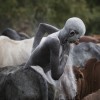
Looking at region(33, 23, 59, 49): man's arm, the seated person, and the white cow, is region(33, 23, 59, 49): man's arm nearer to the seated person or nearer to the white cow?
the seated person

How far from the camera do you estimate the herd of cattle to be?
7441 mm

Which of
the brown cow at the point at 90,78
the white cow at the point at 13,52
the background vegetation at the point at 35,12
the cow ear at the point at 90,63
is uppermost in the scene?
the white cow at the point at 13,52

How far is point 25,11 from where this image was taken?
→ 18984 mm

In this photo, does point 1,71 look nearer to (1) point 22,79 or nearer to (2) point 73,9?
(1) point 22,79

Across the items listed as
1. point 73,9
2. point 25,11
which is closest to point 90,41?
point 25,11

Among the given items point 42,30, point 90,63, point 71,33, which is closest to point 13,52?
point 90,63

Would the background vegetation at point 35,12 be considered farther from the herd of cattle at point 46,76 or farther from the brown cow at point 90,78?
the brown cow at point 90,78

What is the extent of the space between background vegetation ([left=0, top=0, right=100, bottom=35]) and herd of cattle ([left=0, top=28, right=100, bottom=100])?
6.94 meters

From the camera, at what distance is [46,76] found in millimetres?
7758

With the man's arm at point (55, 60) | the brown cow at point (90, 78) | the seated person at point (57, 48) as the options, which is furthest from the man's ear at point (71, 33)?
the brown cow at point (90, 78)

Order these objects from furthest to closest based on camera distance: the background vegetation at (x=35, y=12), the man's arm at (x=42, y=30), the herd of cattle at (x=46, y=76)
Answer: the background vegetation at (x=35, y=12) < the man's arm at (x=42, y=30) < the herd of cattle at (x=46, y=76)

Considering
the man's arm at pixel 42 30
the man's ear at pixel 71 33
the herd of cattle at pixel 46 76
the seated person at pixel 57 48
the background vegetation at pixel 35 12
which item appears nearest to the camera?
the herd of cattle at pixel 46 76

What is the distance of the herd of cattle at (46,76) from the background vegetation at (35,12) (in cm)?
694

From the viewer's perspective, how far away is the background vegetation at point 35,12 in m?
18.5
